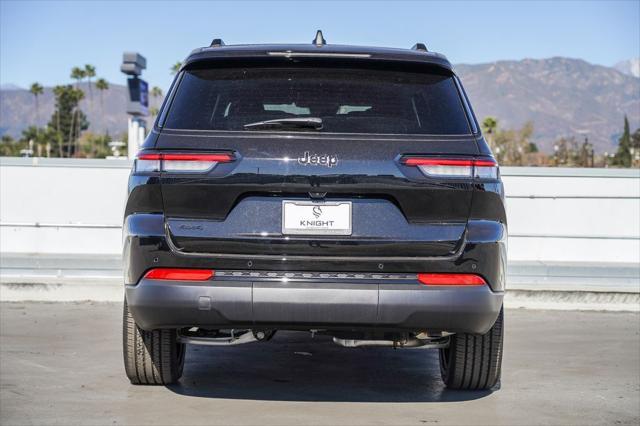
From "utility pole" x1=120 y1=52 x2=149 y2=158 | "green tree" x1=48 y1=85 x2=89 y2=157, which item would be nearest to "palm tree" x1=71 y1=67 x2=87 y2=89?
"green tree" x1=48 y1=85 x2=89 y2=157

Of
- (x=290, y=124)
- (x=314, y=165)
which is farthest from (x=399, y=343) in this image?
(x=290, y=124)

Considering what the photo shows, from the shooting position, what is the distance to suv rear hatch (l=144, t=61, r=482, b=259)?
16.6ft

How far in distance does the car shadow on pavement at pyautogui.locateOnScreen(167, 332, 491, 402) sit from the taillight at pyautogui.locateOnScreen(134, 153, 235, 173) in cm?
159

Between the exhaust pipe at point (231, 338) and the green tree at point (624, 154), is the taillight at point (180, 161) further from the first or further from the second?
the green tree at point (624, 154)

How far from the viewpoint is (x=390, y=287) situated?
5059mm

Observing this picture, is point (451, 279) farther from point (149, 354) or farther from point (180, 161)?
point (149, 354)

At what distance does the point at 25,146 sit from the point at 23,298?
165701 millimetres

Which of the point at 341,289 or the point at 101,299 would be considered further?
the point at 101,299

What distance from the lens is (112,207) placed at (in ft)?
68.5

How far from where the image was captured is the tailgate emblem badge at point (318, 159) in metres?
5.07

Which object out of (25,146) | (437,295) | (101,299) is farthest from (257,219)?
(25,146)

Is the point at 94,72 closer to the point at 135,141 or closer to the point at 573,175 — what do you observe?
the point at 135,141

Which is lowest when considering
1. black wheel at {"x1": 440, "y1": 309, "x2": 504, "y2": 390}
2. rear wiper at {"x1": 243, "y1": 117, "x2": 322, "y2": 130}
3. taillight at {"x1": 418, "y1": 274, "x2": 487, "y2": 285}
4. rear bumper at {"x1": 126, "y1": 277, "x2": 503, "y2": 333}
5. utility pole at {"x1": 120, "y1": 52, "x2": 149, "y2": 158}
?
black wheel at {"x1": 440, "y1": 309, "x2": 504, "y2": 390}

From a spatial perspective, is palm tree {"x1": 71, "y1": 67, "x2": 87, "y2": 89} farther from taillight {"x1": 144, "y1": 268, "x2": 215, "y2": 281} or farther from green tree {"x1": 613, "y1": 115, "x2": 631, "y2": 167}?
taillight {"x1": 144, "y1": 268, "x2": 215, "y2": 281}
